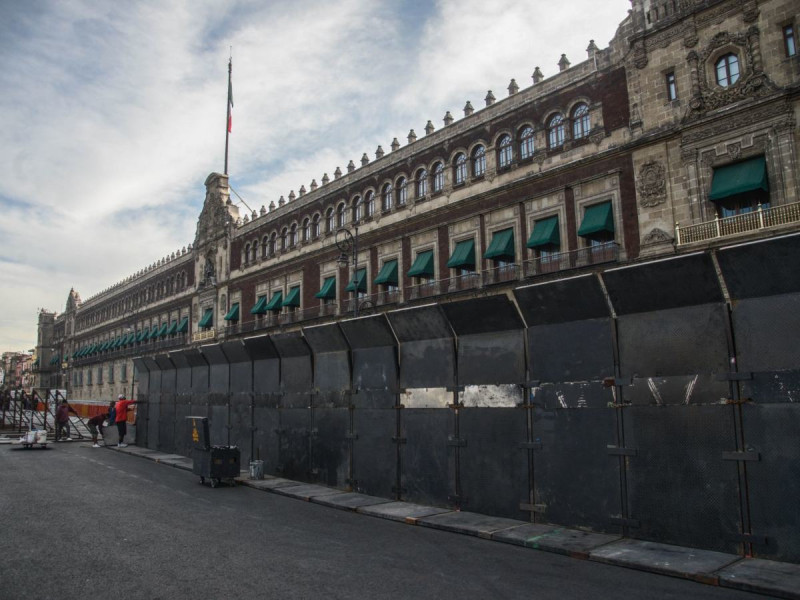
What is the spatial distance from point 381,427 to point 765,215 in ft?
54.6

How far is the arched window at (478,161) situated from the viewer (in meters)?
32.7

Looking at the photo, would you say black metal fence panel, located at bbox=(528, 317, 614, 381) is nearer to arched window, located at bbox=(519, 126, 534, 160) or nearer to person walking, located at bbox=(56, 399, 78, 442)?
arched window, located at bbox=(519, 126, 534, 160)

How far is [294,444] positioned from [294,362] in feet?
7.27

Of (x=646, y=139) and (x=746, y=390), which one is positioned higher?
(x=646, y=139)

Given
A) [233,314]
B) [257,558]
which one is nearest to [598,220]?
[257,558]

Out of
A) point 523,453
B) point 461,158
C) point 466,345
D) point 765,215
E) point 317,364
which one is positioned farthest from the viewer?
point 461,158

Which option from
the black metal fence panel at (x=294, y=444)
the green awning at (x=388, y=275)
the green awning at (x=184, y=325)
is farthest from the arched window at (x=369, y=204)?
the green awning at (x=184, y=325)

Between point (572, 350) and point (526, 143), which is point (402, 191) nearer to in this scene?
point (526, 143)

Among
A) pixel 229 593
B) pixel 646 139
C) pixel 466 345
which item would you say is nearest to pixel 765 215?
pixel 646 139

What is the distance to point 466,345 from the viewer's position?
12.2 meters

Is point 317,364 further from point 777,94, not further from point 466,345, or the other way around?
point 777,94

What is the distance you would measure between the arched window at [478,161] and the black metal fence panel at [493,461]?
2286cm

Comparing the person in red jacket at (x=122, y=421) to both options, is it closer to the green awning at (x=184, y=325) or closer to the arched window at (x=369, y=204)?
the arched window at (x=369, y=204)

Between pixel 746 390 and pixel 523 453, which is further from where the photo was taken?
pixel 523 453
